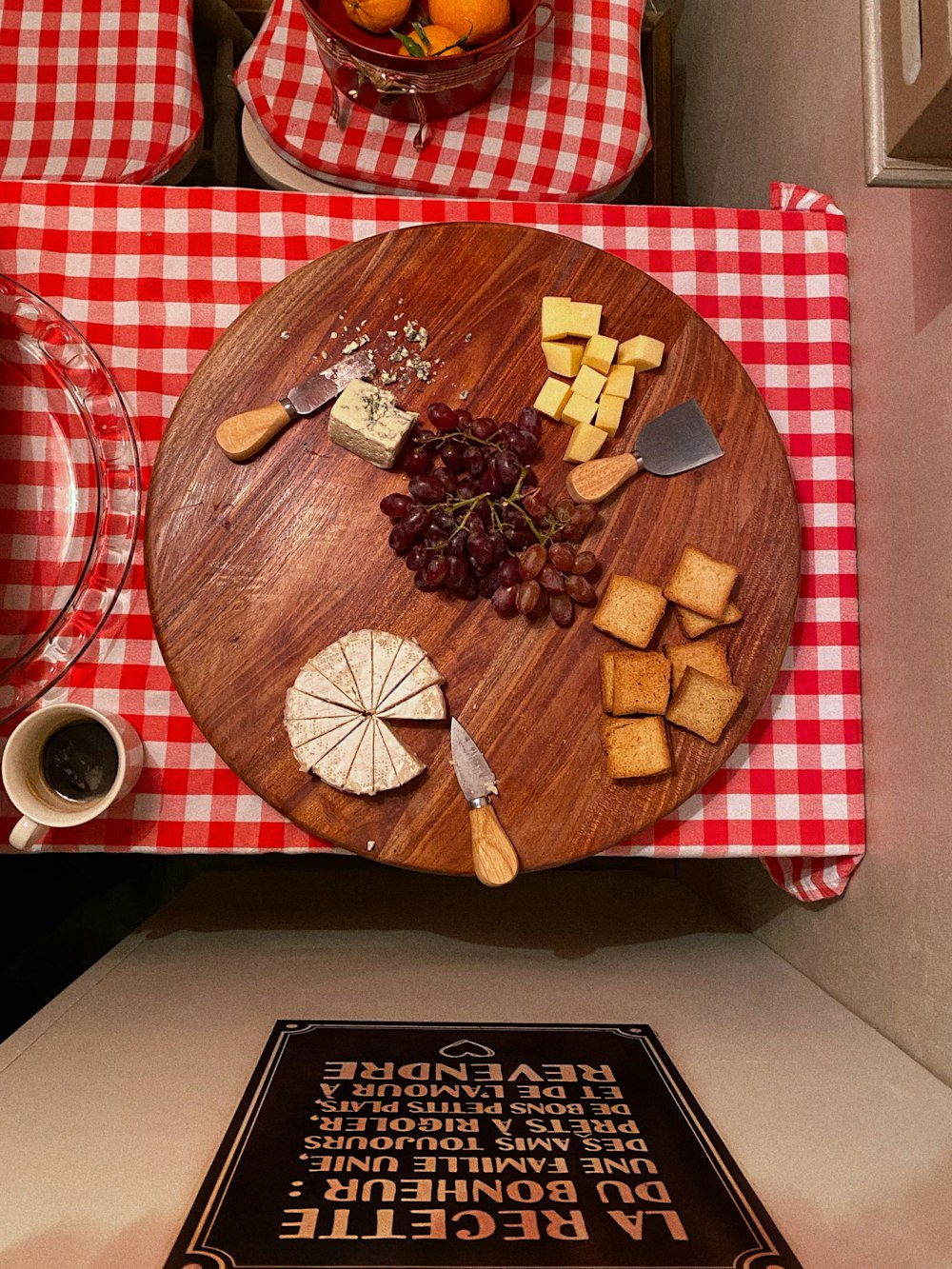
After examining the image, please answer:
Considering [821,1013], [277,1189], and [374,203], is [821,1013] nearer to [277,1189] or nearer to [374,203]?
[277,1189]

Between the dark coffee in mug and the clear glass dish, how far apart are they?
2.7 inches

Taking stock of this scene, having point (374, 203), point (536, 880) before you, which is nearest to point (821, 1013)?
point (536, 880)

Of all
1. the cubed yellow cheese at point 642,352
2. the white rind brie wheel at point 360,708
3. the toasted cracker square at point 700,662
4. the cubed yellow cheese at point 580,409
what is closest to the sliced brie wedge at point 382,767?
the white rind brie wheel at point 360,708

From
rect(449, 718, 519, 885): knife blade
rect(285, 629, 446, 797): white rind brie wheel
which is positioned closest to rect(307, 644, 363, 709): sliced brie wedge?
rect(285, 629, 446, 797): white rind brie wheel

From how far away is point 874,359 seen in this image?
4.08 ft

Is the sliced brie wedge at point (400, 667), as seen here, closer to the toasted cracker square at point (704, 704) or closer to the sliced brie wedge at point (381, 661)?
the sliced brie wedge at point (381, 661)

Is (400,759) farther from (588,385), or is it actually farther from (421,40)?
(421,40)

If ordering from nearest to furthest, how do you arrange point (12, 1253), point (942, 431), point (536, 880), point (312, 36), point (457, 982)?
point (12, 1253) < point (942, 431) < point (457, 982) < point (312, 36) < point (536, 880)

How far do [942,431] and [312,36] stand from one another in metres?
1.17

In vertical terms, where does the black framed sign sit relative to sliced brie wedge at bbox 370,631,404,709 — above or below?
below

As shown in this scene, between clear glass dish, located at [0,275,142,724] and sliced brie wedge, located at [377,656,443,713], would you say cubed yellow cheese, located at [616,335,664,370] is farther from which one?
clear glass dish, located at [0,275,142,724]

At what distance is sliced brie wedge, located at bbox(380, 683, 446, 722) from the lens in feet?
3.68

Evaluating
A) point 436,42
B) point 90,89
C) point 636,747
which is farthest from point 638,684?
point 90,89

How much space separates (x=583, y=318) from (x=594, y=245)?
0.20 metres
